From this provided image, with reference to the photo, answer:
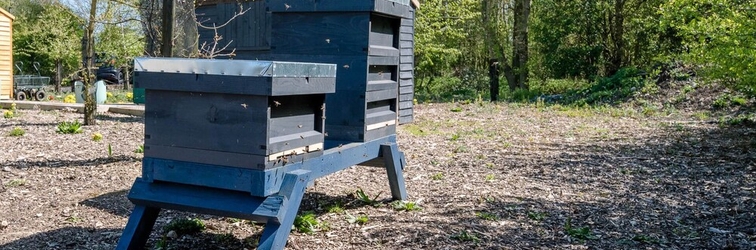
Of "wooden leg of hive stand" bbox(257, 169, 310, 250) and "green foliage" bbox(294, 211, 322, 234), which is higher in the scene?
"wooden leg of hive stand" bbox(257, 169, 310, 250)

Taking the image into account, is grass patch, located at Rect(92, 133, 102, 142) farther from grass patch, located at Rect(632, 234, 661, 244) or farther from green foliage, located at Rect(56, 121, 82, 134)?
grass patch, located at Rect(632, 234, 661, 244)

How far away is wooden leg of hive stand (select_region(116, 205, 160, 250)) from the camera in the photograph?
4.62 m

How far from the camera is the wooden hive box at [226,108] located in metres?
4.20

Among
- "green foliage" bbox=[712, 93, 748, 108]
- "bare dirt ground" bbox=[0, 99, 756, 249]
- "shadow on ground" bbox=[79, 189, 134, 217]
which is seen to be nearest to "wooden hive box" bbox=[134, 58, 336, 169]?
"bare dirt ground" bbox=[0, 99, 756, 249]

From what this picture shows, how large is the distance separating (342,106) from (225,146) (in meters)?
1.54

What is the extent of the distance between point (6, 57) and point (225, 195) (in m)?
21.3

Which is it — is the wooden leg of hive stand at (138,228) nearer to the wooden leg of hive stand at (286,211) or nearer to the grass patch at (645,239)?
the wooden leg of hive stand at (286,211)

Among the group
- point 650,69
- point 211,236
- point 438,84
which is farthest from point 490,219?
point 438,84

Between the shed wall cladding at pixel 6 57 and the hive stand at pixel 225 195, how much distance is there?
777 inches

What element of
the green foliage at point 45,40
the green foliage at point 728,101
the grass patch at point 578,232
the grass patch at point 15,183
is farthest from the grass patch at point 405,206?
the green foliage at point 45,40

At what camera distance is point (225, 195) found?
175 inches

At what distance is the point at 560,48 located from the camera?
24.1 m

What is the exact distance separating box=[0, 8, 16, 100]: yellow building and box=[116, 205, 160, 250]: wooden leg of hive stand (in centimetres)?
1964

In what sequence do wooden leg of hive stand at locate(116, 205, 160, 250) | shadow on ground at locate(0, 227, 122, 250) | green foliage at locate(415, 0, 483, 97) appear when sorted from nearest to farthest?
wooden leg of hive stand at locate(116, 205, 160, 250) → shadow on ground at locate(0, 227, 122, 250) → green foliage at locate(415, 0, 483, 97)
